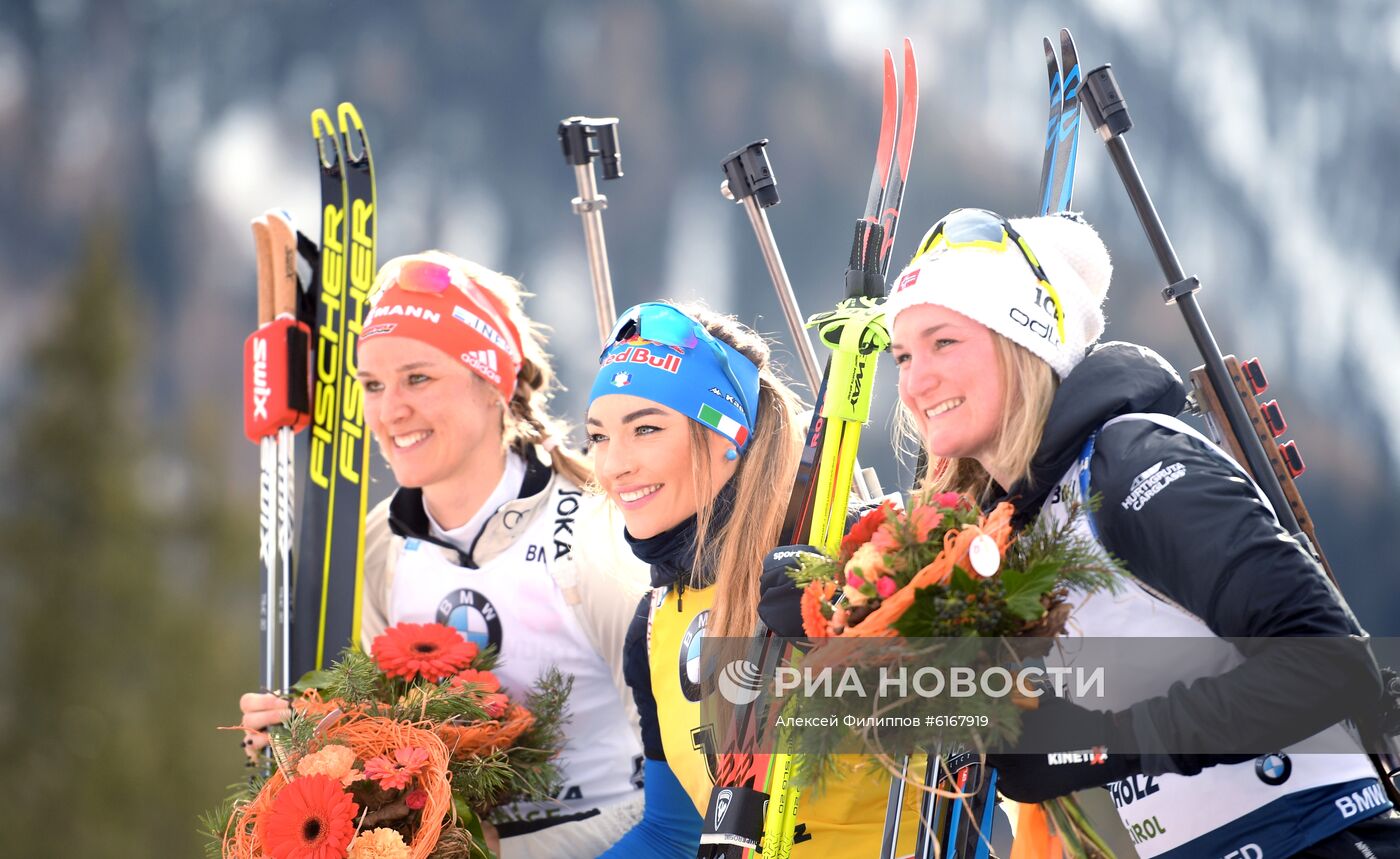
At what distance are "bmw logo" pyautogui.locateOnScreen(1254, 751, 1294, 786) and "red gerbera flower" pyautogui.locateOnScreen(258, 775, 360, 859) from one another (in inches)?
49.4

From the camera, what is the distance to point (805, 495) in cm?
194

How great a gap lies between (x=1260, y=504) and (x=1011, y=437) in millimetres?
335

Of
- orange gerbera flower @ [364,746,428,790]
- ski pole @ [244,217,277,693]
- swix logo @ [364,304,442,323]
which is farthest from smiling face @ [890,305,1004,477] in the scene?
ski pole @ [244,217,277,693]

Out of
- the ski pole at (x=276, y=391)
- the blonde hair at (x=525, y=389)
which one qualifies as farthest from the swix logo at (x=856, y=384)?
the ski pole at (x=276, y=391)

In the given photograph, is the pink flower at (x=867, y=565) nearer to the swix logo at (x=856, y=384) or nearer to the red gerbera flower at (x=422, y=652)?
the swix logo at (x=856, y=384)

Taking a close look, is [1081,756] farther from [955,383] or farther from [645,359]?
[645,359]

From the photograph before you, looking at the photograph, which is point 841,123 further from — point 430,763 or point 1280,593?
point 1280,593

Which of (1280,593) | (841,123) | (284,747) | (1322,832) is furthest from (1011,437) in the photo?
(841,123)

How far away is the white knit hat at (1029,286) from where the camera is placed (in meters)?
1.63

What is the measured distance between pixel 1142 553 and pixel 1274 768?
0.95ft

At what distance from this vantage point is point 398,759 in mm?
2027

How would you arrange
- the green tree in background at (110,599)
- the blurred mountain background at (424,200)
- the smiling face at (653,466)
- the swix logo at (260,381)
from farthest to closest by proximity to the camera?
the green tree in background at (110,599) → the blurred mountain background at (424,200) → the swix logo at (260,381) → the smiling face at (653,466)

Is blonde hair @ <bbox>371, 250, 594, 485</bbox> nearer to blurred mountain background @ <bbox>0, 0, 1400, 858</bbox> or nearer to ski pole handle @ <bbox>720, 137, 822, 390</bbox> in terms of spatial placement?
ski pole handle @ <bbox>720, 137, 822, 390</bbox>

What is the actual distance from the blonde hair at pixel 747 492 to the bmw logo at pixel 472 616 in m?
0.63
